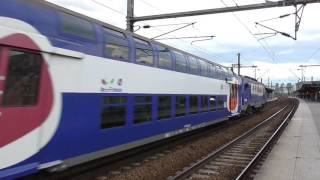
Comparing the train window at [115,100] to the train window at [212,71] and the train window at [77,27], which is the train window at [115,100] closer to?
the train window at [77,27]

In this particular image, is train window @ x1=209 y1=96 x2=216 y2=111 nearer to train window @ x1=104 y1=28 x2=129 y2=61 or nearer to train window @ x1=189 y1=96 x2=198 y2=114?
train window @ x1=189 y1=96 x2=198 y2=114

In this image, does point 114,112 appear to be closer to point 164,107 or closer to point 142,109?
point 142,109

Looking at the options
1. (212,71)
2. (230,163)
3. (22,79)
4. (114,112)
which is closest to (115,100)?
(114,112)

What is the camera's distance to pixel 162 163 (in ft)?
37.9

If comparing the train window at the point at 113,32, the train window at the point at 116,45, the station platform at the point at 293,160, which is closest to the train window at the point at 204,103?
the station platform at the point at 293,160

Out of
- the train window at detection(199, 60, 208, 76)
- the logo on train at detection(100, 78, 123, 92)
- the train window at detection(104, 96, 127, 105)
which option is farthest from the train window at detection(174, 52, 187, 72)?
the logo on train at detection(100, 78, 123, 92)

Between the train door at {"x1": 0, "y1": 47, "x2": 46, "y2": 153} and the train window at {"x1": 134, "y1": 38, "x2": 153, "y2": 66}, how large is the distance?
14.9 ft

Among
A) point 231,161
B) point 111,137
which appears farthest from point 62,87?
point 231,161

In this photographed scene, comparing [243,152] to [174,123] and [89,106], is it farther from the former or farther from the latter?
[89,106]

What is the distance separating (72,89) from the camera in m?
8.27

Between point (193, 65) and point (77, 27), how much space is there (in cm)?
850

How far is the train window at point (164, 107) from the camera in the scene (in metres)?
13.0

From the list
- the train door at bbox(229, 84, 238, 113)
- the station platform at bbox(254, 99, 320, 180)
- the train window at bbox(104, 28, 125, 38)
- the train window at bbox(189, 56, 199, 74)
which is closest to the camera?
the train window at bbox(104, 28, 125, 38)

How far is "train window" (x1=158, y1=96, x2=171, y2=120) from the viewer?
13.0 metres
